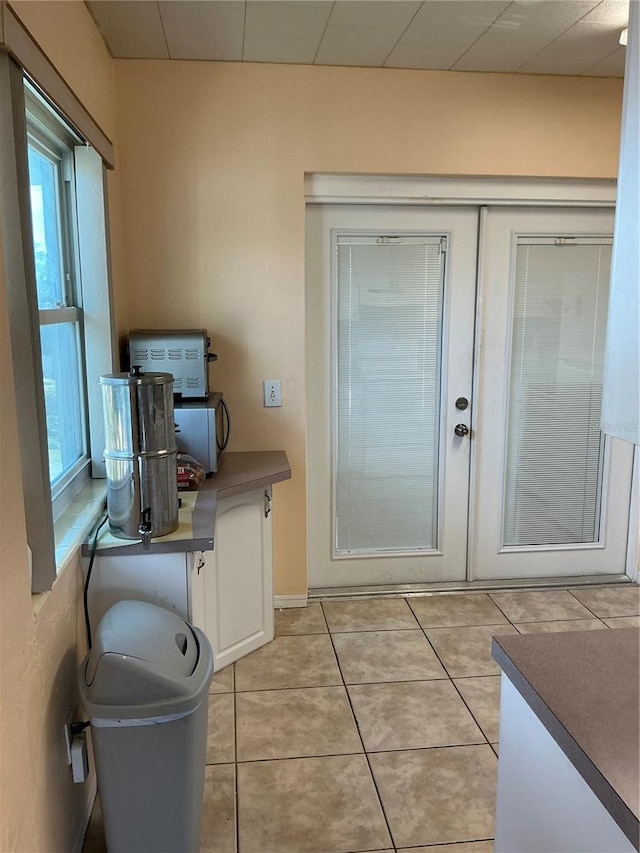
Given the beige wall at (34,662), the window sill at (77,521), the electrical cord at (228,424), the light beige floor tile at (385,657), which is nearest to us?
the beige wall at (34,662)

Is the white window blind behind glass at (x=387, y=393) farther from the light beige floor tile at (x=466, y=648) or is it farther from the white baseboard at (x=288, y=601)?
the light beige floor tile at (x=466, y=648)

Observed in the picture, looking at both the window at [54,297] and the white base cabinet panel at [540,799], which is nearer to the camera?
the white base cabinet panel at [540,799]

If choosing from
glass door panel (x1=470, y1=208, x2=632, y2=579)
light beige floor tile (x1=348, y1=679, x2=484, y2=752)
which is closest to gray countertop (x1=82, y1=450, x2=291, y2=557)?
light beige floor tile (x1=348, y1=679, x2=484, y2=752)

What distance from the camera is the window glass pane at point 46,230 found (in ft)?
6.64

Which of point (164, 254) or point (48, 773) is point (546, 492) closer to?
point (164, 254)

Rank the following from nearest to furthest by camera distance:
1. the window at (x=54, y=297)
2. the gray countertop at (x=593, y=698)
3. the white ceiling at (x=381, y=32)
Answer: the gray countertop at (x=593, y=698) < the window at (x=54, y=297) < the white ceiling at (x=381, y=32)

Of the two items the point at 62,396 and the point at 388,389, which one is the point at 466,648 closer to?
the point at 388,389

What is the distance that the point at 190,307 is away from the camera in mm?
2895

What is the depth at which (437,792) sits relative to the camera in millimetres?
1992

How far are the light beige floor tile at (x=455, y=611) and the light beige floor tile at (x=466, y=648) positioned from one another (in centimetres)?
6

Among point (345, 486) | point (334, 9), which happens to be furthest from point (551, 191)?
point (345, 486)

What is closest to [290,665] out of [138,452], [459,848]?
[459,848]

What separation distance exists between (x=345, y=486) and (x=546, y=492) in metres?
1.08

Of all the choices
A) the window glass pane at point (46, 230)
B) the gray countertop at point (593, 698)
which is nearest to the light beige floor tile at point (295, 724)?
the gray countertop at point (593, 698)
